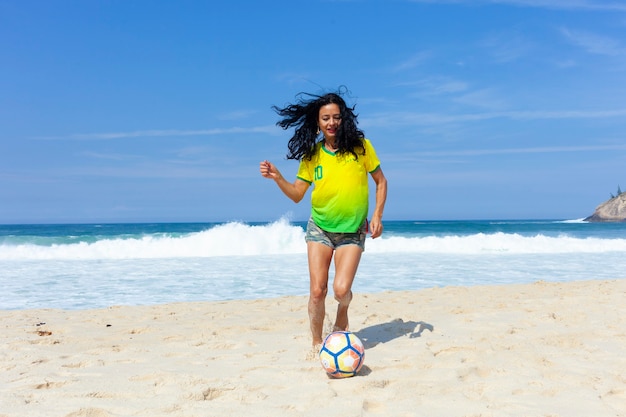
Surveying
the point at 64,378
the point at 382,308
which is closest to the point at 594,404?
the point at 64,378

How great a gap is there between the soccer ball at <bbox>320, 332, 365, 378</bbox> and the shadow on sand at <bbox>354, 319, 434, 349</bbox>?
1.13 m

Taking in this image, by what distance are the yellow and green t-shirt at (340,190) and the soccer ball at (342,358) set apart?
1.03 metres

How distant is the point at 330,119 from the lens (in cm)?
469

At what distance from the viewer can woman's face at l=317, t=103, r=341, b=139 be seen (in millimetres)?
4688

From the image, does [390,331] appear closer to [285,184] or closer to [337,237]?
[337,237]

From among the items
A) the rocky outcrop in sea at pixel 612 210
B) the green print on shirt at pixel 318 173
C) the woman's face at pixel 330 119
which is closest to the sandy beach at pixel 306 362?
the green print on shirt at pixel 318 173

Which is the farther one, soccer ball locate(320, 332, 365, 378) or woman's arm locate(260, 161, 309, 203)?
woman's arm locate(260, 161, 309, 203)

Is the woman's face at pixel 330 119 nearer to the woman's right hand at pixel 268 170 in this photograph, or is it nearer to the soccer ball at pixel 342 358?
the woman's right hand at pixel 268 170

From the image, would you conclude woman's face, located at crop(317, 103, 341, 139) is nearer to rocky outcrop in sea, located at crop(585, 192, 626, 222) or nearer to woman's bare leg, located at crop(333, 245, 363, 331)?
woman's bare leg, located at crop(333, 245, 363, 331)

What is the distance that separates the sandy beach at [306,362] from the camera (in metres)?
3.33

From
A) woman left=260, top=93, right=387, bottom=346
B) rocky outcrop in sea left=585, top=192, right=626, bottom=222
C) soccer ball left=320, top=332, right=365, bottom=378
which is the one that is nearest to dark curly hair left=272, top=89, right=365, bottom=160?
Answer: woman left=260, top=93, right=387, bottom=346

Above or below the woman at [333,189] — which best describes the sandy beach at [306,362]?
below

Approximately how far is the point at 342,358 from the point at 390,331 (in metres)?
2.13

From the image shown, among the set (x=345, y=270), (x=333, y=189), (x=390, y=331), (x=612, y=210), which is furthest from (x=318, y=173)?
(x=612, y=210)
